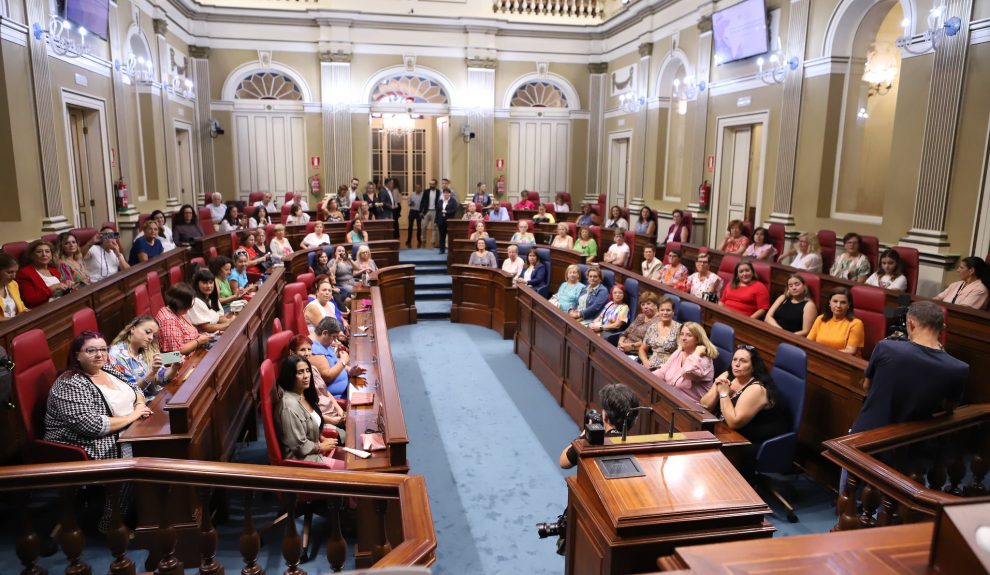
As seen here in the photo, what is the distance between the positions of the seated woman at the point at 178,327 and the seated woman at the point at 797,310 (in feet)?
15.3

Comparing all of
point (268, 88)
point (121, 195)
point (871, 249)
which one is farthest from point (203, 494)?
point (268, 88)

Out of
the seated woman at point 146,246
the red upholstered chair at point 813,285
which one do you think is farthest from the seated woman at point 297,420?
the seated woman at point 146,246

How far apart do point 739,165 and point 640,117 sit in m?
3.07

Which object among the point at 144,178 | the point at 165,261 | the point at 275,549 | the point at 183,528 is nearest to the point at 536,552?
the point at 275,549

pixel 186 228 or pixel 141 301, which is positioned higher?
pixel 186 228

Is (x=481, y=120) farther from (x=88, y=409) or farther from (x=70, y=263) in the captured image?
(x=88, y=409)

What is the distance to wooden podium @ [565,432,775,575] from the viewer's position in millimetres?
2084

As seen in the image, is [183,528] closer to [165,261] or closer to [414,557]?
[414,557]

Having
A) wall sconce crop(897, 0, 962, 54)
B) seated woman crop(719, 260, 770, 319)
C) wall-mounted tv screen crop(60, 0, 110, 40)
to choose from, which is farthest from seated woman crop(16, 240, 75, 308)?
wall sconce crop(897, 0, 962, 54)

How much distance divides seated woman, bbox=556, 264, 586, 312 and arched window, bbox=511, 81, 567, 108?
27.7 ft

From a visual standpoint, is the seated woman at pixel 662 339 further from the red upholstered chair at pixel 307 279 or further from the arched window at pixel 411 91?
the arched window at pixel 411 91

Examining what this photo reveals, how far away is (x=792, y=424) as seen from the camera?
12.8ft

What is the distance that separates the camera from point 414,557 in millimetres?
1885

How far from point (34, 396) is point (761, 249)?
288 inches
